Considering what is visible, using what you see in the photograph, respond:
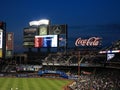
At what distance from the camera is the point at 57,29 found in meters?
71.1

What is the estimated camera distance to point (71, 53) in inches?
2879

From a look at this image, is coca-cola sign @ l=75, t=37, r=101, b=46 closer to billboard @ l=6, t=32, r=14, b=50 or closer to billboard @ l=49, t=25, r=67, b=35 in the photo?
billboard @ l=49, t=25, r=67, b=35

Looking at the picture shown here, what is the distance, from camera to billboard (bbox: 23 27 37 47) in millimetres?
74312

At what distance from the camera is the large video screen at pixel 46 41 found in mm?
70887

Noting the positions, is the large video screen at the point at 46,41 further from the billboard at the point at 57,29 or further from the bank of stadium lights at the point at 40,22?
the bank of stadium lights at the point at 40,22

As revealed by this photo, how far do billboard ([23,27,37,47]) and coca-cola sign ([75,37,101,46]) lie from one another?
12.3m

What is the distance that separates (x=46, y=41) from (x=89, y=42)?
11192mm

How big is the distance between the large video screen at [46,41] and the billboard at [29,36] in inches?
61.1

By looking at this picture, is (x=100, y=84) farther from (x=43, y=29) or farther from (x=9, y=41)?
(x=9, y=41)

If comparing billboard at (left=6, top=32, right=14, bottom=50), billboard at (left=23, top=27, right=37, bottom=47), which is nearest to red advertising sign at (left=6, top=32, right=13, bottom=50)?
billboard at (left=6, top=32, right=14, bottom=50)

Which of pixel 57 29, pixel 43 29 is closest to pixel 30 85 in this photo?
pixel 57 29

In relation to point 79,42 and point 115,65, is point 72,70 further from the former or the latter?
point 115,65

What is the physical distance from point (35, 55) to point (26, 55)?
9.80 feet

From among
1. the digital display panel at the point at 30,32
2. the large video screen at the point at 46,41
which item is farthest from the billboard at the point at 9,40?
the large video screen at the point at 46,41
